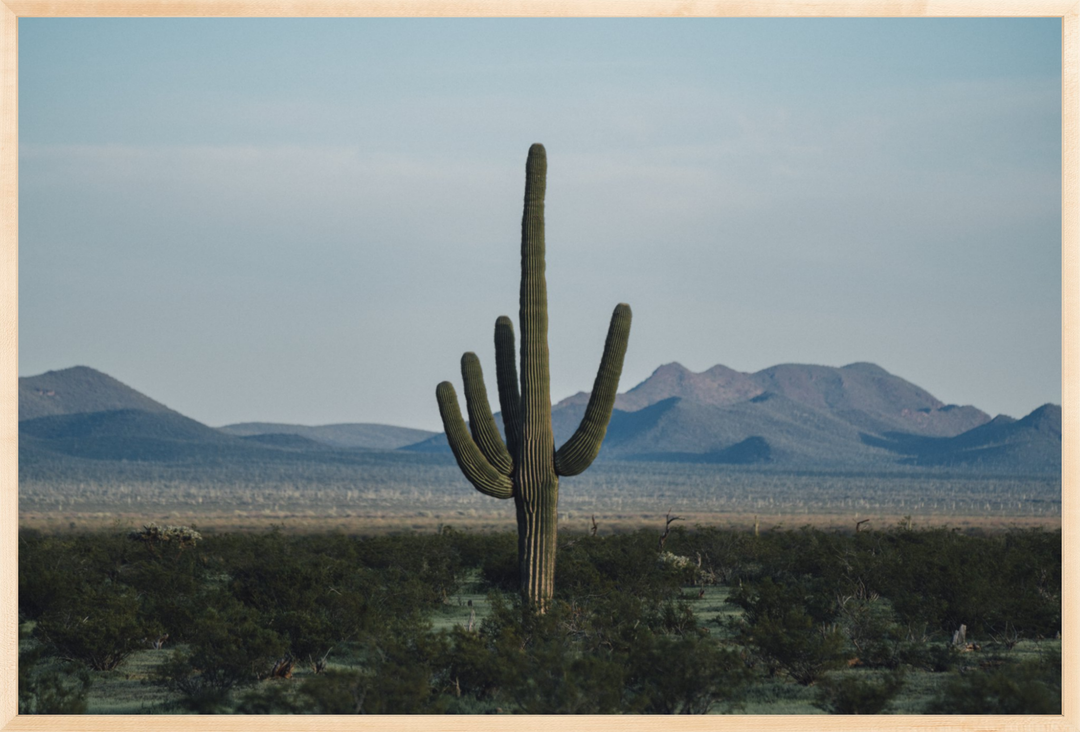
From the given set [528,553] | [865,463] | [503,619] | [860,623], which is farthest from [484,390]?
[865,463]

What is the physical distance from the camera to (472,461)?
45.9 feet

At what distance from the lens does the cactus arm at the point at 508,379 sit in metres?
14.5

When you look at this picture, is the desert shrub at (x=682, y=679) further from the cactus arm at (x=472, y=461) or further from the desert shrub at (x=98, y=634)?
the desert shrub at (x=98, y=634)

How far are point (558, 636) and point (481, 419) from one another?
3.92 metres

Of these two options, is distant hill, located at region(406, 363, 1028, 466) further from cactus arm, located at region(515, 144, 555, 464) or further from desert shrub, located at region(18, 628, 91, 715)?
desert shrub, located at region(18, 628, 91, 715)

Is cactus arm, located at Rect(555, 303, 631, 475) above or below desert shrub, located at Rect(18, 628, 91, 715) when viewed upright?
above

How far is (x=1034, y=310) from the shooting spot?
3369cm

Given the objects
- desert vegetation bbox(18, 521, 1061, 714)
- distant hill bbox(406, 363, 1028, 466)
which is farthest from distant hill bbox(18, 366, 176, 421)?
desert vegetation bbox(18, 521, 1061, 714)

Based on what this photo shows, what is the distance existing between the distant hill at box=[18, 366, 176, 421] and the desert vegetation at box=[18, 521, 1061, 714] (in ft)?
405

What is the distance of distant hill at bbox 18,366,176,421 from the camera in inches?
5340

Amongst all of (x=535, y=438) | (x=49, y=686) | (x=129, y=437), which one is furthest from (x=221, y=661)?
(x=129, y=437)

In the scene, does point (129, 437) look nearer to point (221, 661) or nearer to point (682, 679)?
point (221, 661)

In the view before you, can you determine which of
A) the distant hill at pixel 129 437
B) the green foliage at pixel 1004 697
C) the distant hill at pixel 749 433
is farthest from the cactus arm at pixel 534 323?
the distant hill at pixel 749 433

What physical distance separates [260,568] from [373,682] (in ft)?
31.2
